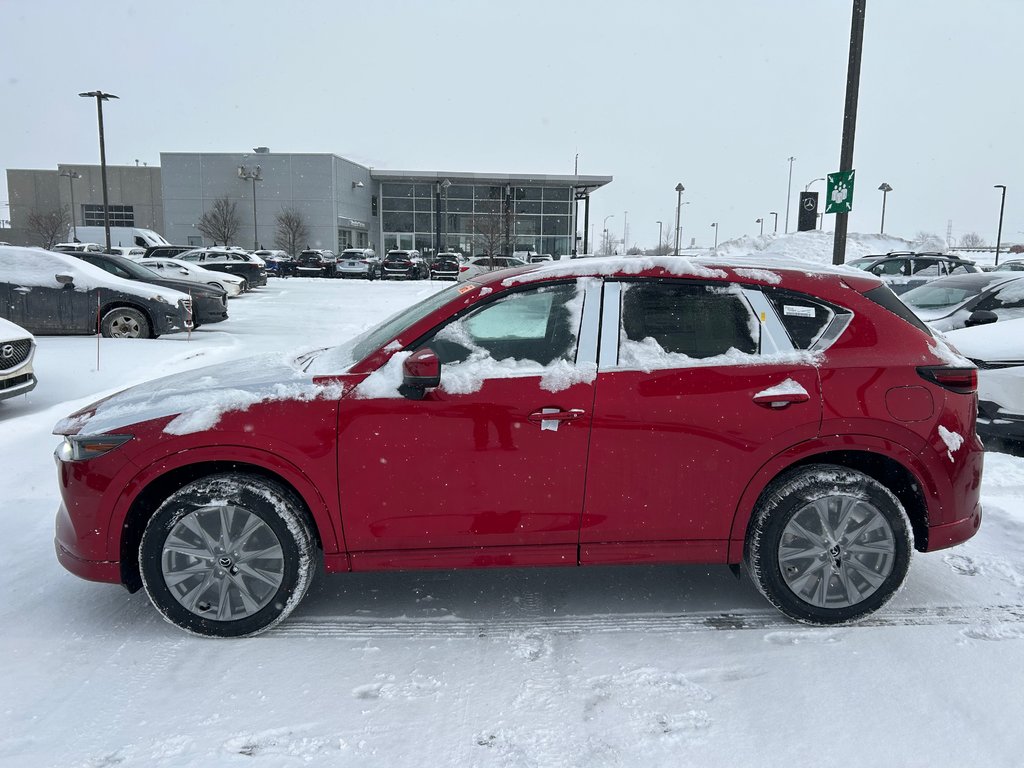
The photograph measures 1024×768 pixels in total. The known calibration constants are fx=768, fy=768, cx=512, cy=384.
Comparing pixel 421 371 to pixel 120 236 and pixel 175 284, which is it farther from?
pixel 120 236

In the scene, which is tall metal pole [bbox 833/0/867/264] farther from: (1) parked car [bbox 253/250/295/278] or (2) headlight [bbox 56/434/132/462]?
(1) parked car [bbox 253/250/295/278]

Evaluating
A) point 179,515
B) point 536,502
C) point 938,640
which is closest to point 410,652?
point 536,502

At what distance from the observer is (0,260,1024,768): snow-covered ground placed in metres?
2.72

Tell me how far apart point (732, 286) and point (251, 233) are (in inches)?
2605

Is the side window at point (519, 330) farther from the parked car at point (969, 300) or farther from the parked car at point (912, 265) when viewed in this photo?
the parked car at point (912, 265)

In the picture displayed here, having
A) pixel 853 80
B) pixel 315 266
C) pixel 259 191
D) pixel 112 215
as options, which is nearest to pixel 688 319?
pixel 853 80

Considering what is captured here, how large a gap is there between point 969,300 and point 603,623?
8.82 meters

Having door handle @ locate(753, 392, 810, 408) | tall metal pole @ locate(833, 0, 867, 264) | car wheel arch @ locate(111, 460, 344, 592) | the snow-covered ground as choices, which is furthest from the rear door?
tall metal pole @ locate(833, 0, 867, 264)

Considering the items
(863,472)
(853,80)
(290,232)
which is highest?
(290,232)

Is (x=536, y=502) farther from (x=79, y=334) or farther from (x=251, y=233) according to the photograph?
(x=251, y=233)

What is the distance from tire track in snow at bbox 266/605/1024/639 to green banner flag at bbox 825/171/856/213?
802 centimetres

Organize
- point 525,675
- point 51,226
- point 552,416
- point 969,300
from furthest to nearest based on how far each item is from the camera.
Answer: point 51,226, point 969,300, point 552,416, point 525,675

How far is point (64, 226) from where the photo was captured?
2672 inches

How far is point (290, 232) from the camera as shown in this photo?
59.7 metres
